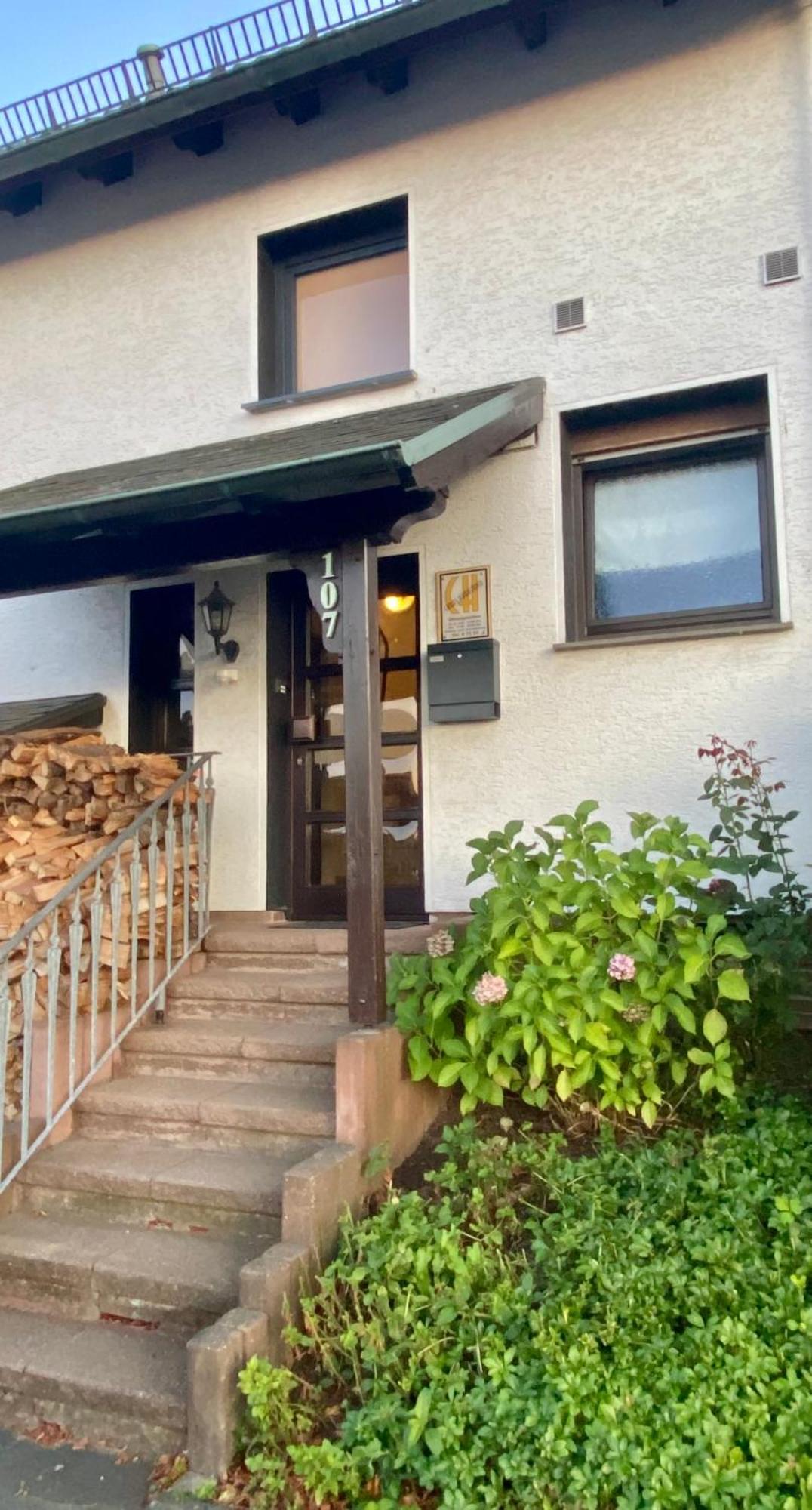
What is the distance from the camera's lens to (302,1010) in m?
4.55

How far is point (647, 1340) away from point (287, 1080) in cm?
193

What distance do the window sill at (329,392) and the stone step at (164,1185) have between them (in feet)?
13.6

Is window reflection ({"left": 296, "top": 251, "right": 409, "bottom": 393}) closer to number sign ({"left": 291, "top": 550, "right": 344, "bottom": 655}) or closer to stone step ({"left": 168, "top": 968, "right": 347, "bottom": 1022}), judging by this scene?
number sign ({"left": 291, "top": 550, "right": 344, "bottom": 655})

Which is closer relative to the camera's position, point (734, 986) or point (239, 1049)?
point (734, 986)

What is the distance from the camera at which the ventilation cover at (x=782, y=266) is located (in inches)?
191

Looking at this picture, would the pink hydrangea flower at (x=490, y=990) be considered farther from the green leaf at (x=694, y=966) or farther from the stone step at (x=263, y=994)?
the stone step at (x=263, y=994)

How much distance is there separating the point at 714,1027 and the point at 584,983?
1.52 ft

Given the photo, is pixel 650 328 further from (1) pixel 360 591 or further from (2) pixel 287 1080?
(2) pixel 287 1080

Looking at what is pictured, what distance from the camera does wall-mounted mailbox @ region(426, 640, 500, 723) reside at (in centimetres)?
524

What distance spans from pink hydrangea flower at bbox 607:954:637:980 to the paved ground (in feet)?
6.66

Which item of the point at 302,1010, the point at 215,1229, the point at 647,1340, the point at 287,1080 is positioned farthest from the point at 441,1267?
the point at 302,1010

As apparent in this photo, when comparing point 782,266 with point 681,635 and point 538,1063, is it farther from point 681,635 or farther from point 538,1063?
point 538,1063

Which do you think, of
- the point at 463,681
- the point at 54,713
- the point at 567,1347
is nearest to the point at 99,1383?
the point at 567,1347

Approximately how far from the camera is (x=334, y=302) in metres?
6.53
